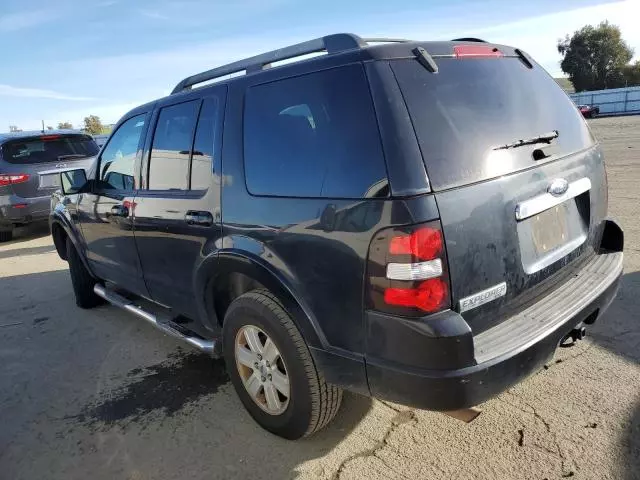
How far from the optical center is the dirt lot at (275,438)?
2512mm

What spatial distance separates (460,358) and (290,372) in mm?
883

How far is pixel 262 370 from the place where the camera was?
2.76 meters

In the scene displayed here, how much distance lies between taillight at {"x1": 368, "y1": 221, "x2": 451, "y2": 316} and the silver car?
781 cm

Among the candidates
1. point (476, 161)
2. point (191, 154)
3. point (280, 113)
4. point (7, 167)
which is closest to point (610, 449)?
point (476, 161)

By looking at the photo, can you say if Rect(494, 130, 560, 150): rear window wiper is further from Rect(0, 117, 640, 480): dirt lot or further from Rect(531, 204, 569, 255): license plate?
Rect(0, 117, 640, 480): dirt lot

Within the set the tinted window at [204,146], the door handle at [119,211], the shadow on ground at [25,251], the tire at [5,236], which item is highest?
the tinted window at [204,146]

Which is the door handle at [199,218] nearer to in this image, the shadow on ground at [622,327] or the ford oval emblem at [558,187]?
the ford oval emblem at [558,187]

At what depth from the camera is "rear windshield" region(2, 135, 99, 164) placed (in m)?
8.66

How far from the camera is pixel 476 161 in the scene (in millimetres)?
2195

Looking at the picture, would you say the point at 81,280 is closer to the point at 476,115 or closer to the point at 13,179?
the point at 476,115

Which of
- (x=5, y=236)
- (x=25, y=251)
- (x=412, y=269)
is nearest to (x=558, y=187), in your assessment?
(x=412, y=269)

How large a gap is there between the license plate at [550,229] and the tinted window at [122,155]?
2.77 m

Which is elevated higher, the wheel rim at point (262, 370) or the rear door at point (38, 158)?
the rear door at point (38, 158)

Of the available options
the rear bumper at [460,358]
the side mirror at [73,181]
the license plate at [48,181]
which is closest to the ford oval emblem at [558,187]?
the rear bumper at [460,358]
